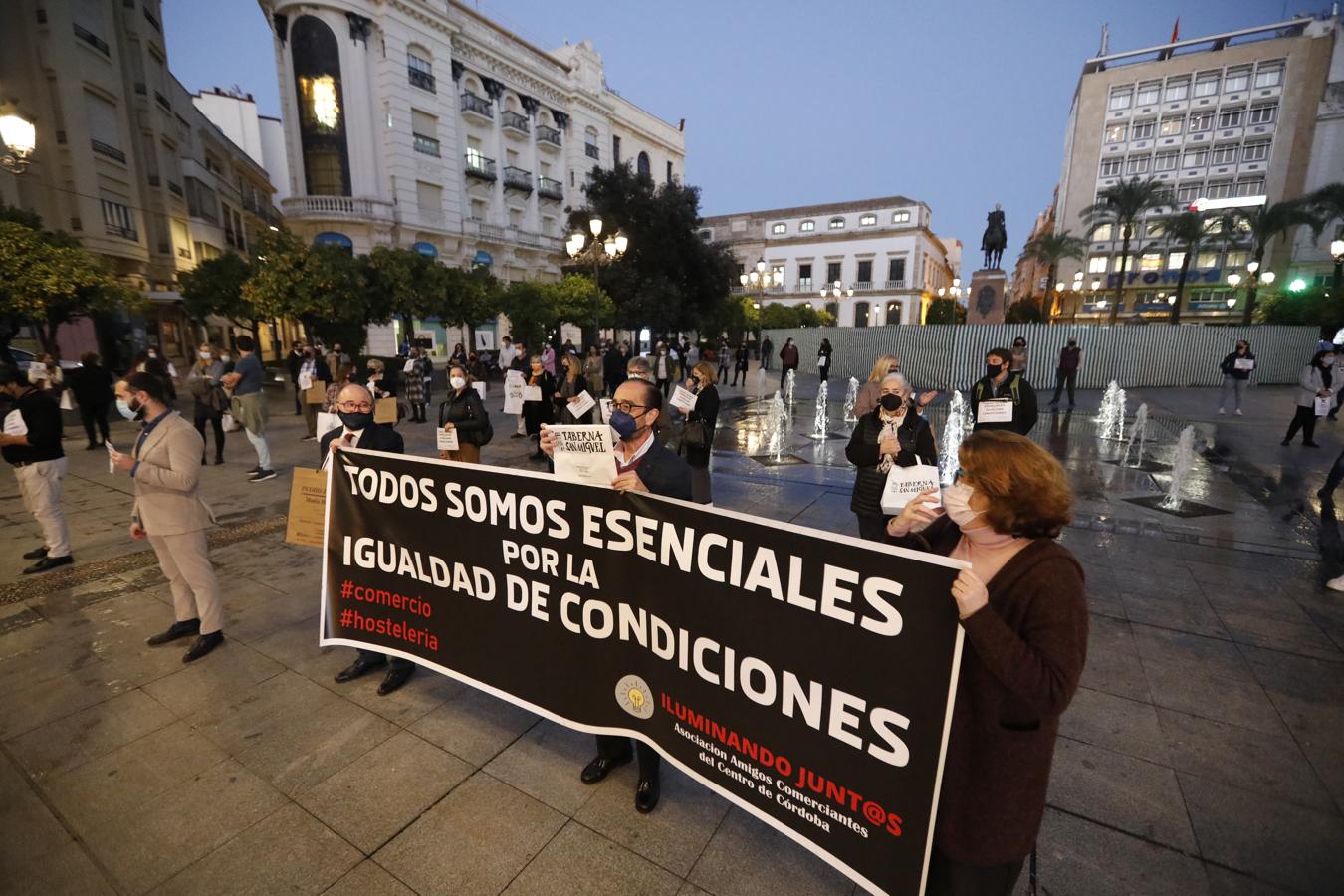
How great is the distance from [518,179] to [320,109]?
11762 millimetres

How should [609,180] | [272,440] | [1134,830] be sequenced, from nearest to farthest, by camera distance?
[1134,830], [272,440], [609,180]

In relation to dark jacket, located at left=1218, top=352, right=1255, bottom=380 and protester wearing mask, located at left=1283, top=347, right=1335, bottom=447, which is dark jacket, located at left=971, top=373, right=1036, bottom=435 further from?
dark jacket, located at left=1218, top=352, right=1255, bottom=380

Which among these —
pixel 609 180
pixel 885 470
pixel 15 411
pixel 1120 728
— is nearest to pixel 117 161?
pixel 609 180

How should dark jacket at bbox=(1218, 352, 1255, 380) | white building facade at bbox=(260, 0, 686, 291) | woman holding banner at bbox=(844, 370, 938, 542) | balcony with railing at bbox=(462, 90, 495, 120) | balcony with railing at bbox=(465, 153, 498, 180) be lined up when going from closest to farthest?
1. woman holding banner at bbox=(844, 370, 938, 542)
2. dark jacket at bbox=(1218, 352, 1255, 380)
3. white building facade at bbox=(260, 0, 686, 291)
4. balcony with railing at bbox=(462, 90, 495, 120)
5. balcony with railing at bbox=(465, 153, 498, 180)

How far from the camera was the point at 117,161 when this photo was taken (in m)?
23.6

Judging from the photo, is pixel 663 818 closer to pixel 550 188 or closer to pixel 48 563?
pixel 48 563

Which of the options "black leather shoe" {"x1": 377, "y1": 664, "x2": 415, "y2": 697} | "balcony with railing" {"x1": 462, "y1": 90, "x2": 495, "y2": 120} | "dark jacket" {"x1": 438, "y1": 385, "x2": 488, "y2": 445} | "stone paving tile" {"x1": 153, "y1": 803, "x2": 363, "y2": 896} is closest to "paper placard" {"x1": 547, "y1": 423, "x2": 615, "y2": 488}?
"stone paving tile" {"x1": 153, "y1": 803, "x2": 363, "y2": 896}

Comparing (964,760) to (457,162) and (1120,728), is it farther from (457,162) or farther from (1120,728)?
(457,162)

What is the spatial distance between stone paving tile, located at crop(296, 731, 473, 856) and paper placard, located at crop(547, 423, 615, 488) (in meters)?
1.66

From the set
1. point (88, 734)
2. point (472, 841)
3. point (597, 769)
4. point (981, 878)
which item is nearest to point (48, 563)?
point (88, 734)

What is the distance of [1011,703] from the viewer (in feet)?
5.17

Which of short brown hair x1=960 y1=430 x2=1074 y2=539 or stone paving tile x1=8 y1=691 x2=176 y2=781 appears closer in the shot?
short brown hair x1=960 y1=430 x2=1074 y2=539

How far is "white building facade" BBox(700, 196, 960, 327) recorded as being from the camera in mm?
63188

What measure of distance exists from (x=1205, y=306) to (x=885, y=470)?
221 feet
